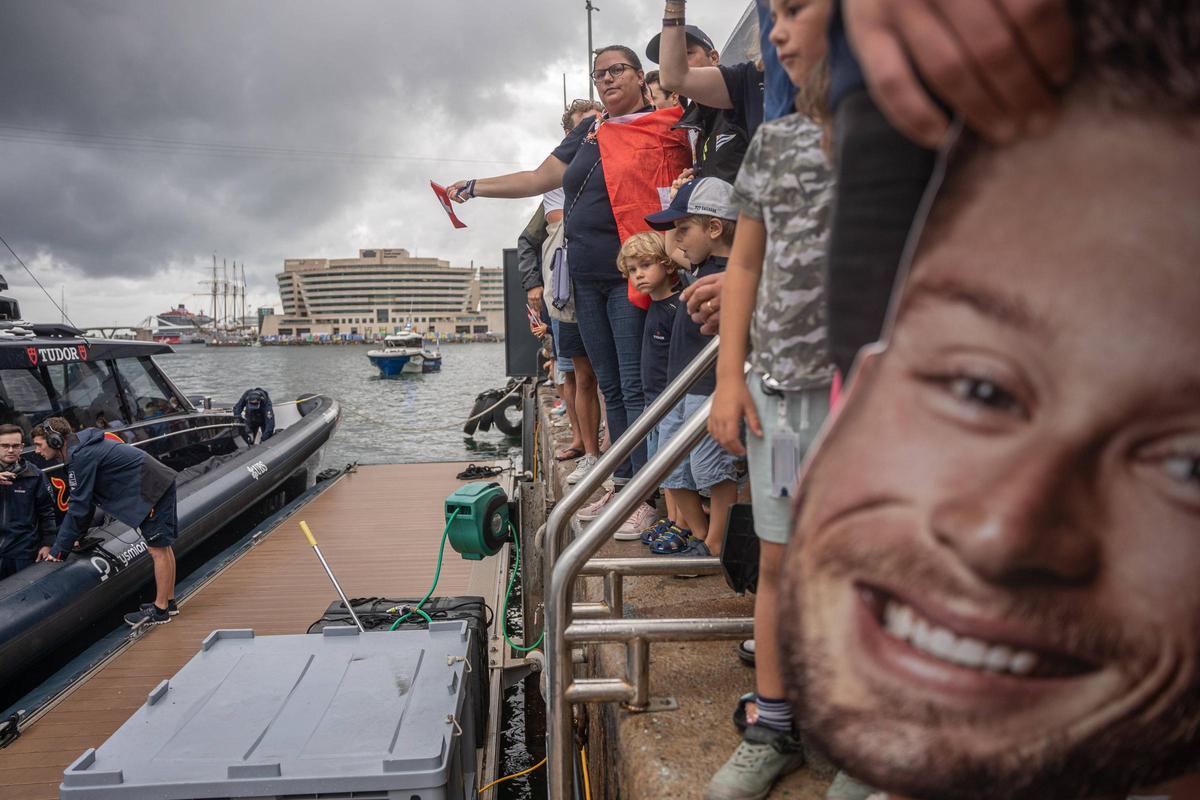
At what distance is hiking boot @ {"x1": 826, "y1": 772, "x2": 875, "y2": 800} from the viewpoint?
164 cm

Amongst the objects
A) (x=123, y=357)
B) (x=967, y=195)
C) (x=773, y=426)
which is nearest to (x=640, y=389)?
(x=773, y=426)

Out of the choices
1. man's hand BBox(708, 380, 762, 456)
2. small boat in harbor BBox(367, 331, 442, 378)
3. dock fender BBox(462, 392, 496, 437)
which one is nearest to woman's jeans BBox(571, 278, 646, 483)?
man's hand BBox(708, 380, 762, 456)

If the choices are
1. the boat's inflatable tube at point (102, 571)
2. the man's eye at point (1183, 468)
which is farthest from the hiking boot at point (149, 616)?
the man's eye at point (1183, 468)

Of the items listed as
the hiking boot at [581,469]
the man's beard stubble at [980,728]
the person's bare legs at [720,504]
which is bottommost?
the hiking boot at [581,469]

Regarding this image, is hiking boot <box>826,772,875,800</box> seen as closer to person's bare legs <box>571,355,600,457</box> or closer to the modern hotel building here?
person's bare legs <box>571,355,600,457</box>

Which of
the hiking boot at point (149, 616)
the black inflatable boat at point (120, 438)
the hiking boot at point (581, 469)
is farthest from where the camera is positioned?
the hiking boot at point (149, 616)

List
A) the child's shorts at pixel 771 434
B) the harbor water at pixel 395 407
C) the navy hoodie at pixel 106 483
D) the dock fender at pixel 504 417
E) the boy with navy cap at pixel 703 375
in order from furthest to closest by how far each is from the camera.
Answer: the dock fender at pixel 504 417
the harbor water at pixel 395 407
the navy hoodie at pixel 106 483
the boy with navy cap at pixel 703 375
the child's shorts at pixel 771 434

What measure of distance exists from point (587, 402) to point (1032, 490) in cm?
445

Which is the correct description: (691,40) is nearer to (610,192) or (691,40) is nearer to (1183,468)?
(610,192)

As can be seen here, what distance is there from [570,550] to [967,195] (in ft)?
4.63

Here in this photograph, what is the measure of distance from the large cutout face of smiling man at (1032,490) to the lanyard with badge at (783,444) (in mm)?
599

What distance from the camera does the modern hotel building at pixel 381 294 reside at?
113 metres

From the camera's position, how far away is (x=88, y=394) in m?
8.45

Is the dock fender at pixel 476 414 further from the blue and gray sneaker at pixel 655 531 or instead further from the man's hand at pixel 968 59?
the man's hand at pixel 968 59
